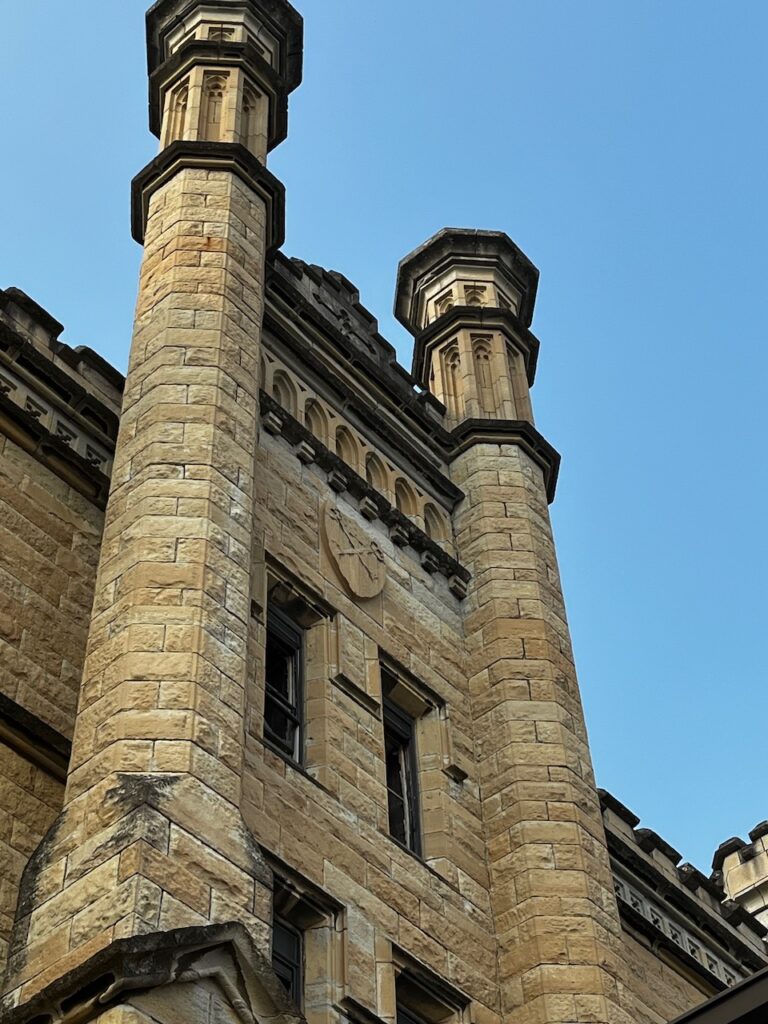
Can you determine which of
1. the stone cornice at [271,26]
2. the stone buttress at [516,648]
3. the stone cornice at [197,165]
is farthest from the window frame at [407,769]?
the stone cornice at [271,26]

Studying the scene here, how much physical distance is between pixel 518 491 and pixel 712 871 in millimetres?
8141

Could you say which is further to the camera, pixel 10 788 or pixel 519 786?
pixel 519 786

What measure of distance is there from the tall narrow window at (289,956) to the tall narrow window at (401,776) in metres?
1.75

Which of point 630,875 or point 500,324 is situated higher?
point 500,324

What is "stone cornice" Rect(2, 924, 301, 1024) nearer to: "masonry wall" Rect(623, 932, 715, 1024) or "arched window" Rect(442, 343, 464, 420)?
"masonry wall" Rect(623, 932, 715, 1024)

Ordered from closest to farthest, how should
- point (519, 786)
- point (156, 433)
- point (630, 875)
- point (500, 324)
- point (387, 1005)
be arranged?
point (387, 1005)
point (156, 433)
point (519, 786)
point (630, 875)
point (500, 324)

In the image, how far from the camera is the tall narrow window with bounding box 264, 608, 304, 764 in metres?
13.4

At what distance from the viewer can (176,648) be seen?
1121 centimetres

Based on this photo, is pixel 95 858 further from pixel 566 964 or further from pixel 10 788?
pixel 566 964

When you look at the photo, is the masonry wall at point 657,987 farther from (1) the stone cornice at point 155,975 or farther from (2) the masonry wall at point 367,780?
(1) the stone cornice at point 155,975

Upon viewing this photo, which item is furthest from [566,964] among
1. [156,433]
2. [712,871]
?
[712,871]

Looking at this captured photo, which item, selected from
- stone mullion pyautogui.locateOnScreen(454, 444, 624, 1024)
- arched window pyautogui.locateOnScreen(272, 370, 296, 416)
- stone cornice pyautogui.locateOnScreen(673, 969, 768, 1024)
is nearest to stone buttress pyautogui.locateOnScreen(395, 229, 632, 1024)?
stone mullion pyautogui.locateOnScreen(454, 444, 624, 1024)

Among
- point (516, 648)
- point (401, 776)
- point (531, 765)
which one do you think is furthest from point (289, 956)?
point (516, 648)

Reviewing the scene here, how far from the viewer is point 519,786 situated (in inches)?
577
